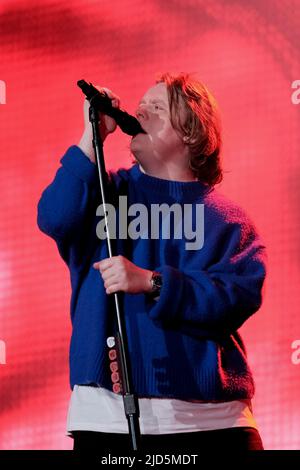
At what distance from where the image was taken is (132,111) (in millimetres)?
2189

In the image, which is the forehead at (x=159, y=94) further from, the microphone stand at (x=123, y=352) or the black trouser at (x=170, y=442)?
the black trouser at (x=170, y=442)

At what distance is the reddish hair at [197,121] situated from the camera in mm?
1791

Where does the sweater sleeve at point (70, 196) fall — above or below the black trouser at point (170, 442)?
above

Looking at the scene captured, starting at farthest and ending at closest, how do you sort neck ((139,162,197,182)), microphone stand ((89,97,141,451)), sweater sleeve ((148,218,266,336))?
1. neck ((139,162,197,182))
2. sweater sleeve ((148,218,266,336))
3. microphone stand ((89,97,141,451))

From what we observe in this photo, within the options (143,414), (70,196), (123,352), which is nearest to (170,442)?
(143,414)

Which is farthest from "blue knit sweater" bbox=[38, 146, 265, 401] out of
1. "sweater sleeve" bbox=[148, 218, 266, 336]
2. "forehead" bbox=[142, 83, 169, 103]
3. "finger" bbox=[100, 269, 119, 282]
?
"forehead" bbox=[142, 83, 169, 103]

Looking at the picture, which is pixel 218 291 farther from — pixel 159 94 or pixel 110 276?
pixel 159 94

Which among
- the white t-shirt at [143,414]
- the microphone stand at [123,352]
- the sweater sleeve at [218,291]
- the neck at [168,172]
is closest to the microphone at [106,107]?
the microphone stand at [123,352]

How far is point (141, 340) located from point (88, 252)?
0.69 ft

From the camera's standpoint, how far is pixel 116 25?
7.35 ft

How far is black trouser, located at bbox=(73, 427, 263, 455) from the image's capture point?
158cm

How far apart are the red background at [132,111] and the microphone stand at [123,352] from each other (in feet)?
2.16

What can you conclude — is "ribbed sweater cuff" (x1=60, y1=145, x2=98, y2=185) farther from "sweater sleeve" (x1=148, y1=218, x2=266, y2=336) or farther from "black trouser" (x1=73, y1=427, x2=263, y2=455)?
"black trouser" (x1=73, y1=427, x2=263, y2=455)

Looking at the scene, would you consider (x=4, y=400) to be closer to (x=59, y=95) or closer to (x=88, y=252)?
(x=88, y=252)
